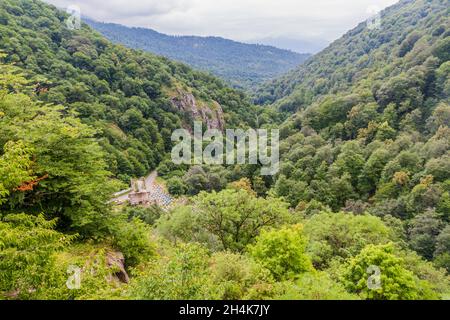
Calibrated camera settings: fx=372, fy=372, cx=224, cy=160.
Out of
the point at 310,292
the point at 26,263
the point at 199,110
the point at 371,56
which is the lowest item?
the point at 310,292

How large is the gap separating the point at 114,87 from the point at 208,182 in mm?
49644

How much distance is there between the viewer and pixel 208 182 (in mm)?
70125

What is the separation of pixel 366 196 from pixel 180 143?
60427 millimetres

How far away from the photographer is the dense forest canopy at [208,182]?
11.4m

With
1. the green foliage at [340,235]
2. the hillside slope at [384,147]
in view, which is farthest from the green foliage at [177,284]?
the hillside slope at [384,147]

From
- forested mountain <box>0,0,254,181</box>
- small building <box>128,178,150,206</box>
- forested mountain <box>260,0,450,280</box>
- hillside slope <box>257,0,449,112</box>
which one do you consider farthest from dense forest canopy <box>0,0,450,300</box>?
small building <box>128,178,150,206</box>

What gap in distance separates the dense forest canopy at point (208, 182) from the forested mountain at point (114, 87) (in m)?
0.50

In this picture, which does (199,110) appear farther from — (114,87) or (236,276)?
(236,276)

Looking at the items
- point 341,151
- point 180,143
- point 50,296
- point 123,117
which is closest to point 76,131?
point 50,296

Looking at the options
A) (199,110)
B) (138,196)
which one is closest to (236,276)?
(138,196)

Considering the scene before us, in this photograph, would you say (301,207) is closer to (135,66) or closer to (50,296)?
(50,296)

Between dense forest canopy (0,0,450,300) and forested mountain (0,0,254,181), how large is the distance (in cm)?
50

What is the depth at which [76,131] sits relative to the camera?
55.4 feet

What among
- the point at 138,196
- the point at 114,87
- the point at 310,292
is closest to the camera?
the point at 310,292
